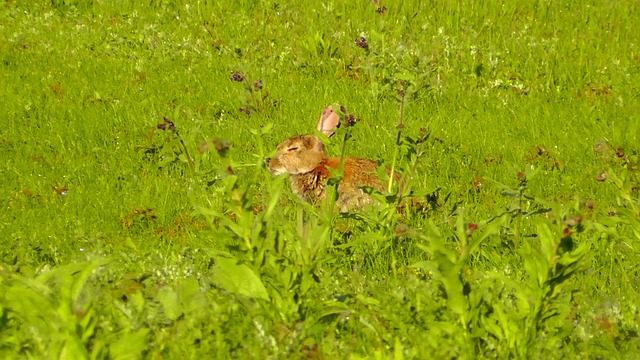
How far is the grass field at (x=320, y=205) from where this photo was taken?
4.39m

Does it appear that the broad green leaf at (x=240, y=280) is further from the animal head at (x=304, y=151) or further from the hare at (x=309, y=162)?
the animal head at (x=304, y=151)

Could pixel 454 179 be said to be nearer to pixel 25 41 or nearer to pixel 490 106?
pixel 490 106

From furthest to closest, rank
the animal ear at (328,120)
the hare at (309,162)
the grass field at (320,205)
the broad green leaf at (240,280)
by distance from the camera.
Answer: the animal ear at (328,120) < the hare at (309,162) < the broad green leaf at (240,280) < the grass field at (320,205)

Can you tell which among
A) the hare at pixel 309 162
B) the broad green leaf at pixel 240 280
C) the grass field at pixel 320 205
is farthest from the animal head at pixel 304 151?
the broad green leaf at pixel 240 280

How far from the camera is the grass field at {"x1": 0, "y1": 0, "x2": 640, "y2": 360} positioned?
14.4 feet

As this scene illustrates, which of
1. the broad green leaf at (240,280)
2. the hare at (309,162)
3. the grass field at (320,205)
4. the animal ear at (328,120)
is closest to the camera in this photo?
the grass field at (320,205)

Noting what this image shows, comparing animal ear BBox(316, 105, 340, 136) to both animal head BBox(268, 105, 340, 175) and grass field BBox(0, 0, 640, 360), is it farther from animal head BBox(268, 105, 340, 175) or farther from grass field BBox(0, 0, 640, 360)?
grass field BBox(0, 0, 640, 360)

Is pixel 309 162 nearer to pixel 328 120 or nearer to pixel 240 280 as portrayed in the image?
pixel 328 120

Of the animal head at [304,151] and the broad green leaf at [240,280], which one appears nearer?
the broad green leaf at [240,280]

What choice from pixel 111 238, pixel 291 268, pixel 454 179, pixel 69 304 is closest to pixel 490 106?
pixel 454 179

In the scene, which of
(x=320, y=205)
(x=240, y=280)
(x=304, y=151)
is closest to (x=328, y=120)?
(x=304, y=151)

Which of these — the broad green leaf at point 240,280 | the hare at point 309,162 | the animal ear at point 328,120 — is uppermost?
the broad green leaf at point 240,280

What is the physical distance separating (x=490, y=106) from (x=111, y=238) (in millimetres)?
4418

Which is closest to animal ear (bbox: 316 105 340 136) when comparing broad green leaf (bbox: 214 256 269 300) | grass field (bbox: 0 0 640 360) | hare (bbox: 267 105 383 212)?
hare (bbox: 267 105 383 212)
